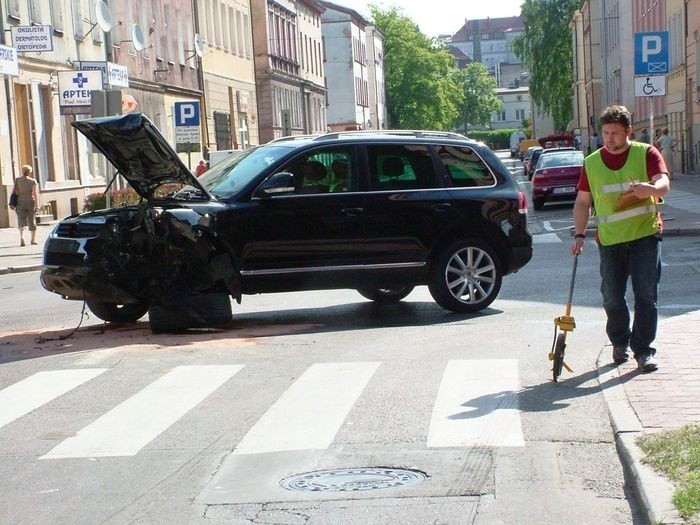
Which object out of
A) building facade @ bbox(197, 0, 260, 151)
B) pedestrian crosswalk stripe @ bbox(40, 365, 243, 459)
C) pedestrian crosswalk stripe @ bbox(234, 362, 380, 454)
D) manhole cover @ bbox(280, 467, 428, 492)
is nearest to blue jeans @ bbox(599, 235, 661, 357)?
pedestrian crosswalk stripe @ bbox(234, 362, 380, 454)

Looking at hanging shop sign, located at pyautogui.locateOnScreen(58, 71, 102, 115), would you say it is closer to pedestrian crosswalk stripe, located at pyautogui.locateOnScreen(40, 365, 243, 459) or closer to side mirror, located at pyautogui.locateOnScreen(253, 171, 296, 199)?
side mirror, located at pyautogui.locateOnScreen(253, 171, 296, 199)

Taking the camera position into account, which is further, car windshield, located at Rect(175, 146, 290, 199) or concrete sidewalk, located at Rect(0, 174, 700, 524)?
car windshield, located at Rect(175, 146, 290, 199)

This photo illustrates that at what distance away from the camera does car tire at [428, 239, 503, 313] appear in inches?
525

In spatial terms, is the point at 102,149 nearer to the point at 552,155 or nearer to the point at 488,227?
the point at 488,227

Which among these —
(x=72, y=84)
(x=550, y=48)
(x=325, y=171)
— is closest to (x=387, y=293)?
(x=325, y=171)

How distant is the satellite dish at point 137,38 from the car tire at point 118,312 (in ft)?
107

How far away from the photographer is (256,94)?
72.6 meters

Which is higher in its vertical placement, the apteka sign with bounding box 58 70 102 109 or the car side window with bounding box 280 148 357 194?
the apteka sign with bounding box 58 70 102 109

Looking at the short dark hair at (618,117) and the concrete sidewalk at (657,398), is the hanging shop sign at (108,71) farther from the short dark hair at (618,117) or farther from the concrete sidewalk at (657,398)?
the short dark hair at (618,117)

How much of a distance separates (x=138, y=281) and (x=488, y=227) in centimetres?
353

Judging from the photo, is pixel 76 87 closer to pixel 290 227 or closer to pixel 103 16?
pixel 103 16

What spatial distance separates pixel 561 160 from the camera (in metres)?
37.2

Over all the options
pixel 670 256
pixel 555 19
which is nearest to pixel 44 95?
pixel 670 256

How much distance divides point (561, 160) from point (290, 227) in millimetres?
25268
